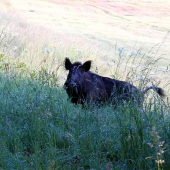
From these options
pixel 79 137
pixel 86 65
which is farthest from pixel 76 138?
pixel 86 65

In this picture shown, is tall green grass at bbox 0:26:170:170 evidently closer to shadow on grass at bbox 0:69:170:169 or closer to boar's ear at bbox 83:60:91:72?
shadow on grass at bbox 0:69:170:169

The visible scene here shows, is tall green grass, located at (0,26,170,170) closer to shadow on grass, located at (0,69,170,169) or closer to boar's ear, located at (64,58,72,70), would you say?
shadow on grass, located at (0,69,170,169)

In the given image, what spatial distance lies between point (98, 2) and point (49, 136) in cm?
5630

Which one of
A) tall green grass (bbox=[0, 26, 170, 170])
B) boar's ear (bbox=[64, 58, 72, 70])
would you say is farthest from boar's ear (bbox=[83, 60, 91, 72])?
tall green grass (bbox=[0, 26, 170, 170])

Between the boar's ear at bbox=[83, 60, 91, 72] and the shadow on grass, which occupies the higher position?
the boar's ear at bbox=[83, 60, 91, 72]

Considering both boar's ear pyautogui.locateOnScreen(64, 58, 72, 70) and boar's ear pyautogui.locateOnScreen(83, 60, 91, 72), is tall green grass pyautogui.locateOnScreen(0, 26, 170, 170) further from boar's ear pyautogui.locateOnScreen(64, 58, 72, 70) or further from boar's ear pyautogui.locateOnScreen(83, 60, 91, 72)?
boar's ear pyautogui.locateOnScreen(83, 60, 91, 72)

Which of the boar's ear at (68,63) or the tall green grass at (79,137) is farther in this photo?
the boar's ear at (68,63)

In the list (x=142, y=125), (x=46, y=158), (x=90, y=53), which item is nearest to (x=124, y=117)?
(x=142, y=125)

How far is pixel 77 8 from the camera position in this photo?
5188 centimetres

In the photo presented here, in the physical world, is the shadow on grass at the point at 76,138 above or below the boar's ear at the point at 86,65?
below

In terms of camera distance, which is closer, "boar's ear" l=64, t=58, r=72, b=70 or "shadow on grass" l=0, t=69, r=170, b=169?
"shadow on grass" l=0, t=69, r=170, b=169

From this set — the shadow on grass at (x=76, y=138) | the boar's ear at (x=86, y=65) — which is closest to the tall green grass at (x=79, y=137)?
the shadow on grass at (x=76, y=138)

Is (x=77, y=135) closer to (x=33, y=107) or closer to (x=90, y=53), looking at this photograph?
(x=33, y=107)

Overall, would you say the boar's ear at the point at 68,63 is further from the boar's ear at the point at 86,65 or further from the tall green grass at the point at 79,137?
the tall green grass at the point at 79,137
